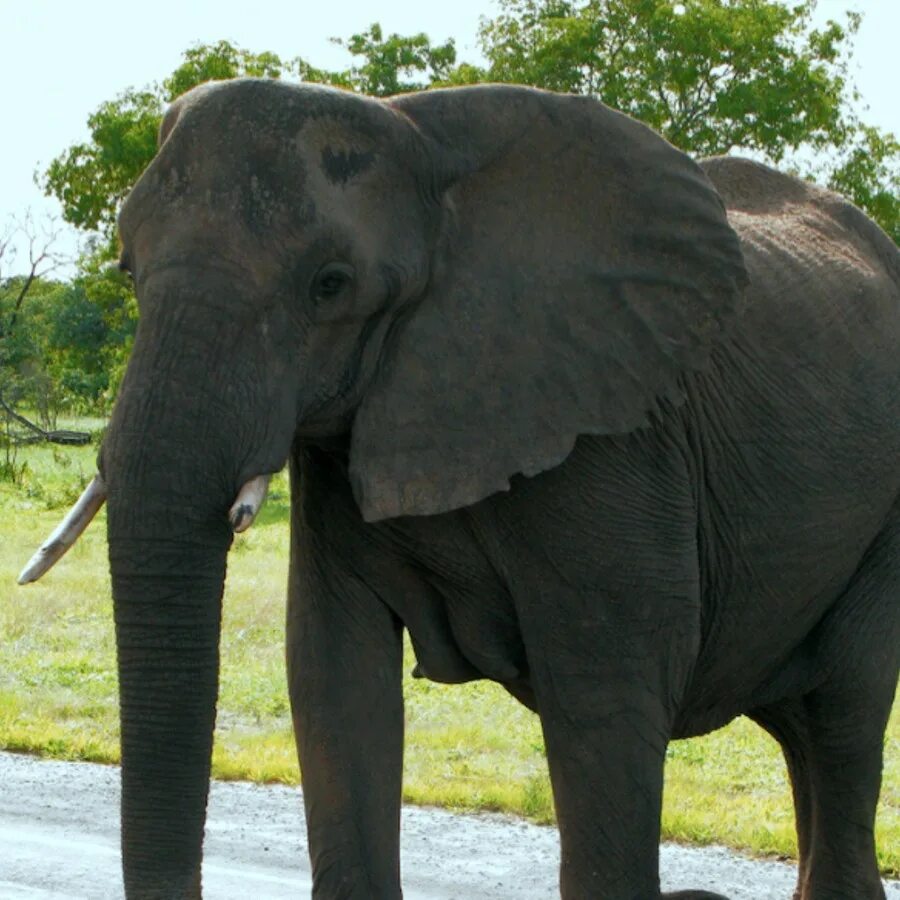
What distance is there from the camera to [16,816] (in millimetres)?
7473

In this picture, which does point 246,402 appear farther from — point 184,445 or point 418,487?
point 418,487

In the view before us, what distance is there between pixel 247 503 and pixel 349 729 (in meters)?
0.98

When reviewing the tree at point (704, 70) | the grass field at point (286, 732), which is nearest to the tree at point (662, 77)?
the tree at point (704, 70)

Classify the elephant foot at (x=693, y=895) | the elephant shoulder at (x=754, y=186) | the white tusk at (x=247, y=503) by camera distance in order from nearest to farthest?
1. the white tusk at (x=247, y=503)
2. the elephant foot at (x=693, y=895)
3. the elephant shoulder at (x=754, y=186)

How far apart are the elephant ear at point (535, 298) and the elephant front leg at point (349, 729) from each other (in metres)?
0.53

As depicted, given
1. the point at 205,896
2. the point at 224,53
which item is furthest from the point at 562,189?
the point at 224,53

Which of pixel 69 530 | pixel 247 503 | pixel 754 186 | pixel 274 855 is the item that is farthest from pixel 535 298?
Result: pixel 274 855

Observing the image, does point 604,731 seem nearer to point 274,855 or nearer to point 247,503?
point 247,503

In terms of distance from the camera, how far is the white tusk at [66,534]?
4.15m

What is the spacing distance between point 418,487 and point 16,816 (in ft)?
12.5

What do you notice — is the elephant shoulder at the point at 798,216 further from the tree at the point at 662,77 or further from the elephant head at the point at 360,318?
the tree at the point at 662,77

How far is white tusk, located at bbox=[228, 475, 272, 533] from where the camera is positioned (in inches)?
151

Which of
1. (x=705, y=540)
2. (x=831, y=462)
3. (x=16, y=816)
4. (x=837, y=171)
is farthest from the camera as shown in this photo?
(x=837, y=171)

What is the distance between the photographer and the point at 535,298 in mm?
4406
